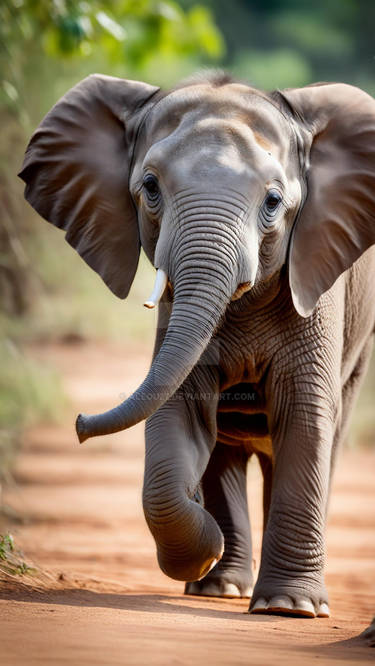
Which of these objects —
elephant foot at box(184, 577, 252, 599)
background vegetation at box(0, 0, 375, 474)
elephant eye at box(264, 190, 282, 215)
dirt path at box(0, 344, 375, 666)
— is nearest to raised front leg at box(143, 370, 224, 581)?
dirt path at box(0, 344, 375, 666)

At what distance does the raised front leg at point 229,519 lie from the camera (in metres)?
6.72

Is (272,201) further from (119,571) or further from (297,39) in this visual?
(297,39)

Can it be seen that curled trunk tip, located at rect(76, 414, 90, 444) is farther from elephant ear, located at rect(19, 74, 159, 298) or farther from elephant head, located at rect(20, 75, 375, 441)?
elephant ear, located at rect(19, 74, 159, 298)

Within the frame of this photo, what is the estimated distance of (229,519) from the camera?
6.93m

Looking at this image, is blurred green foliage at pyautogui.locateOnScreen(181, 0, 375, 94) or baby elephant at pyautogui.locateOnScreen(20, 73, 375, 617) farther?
blurred green foliage at pyautogui.locateOnScreen(181, 0, 375, 94)

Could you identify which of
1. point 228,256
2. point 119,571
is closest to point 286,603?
point 228,256

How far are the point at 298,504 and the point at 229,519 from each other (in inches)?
47.8

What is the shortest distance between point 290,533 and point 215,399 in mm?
690

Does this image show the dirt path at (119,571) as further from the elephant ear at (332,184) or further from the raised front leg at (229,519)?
the elephant ear at (332,184)

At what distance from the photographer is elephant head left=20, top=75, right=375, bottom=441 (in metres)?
5.22

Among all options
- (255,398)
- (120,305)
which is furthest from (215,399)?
(120,305)

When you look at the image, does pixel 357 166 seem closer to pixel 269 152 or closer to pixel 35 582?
pixel 269 152

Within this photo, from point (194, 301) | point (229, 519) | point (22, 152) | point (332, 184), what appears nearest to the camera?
point (194, 301)

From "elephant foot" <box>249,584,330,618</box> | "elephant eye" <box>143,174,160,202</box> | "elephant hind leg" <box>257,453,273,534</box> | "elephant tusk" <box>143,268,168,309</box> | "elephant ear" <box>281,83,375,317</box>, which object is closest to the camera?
"elephant tusk" <box>143,268,168,309</box>
